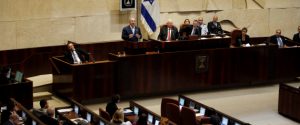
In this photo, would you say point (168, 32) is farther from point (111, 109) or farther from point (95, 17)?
point (111, 109)

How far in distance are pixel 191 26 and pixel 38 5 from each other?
4.41m

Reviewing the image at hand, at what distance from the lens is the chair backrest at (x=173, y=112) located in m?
10.8

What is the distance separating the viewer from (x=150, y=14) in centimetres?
1747

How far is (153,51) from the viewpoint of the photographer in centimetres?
1470

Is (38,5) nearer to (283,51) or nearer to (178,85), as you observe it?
(178,85)

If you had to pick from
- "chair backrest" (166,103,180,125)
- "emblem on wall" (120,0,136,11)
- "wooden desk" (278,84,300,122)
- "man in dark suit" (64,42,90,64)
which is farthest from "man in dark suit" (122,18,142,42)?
"chair backrest" (166,103,180,125)

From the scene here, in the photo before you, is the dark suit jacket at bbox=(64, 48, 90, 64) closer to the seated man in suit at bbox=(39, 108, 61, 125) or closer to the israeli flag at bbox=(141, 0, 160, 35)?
the israeli flag at bbox=(141, 0, 160, 35)

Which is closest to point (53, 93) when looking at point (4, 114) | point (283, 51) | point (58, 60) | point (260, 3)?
point (58, 60)

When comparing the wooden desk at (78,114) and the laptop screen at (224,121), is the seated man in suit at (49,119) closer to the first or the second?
the wooden desk at (78,114)

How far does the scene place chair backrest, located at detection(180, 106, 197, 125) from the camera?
33.4ft

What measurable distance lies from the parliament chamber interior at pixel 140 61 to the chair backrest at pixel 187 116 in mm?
577

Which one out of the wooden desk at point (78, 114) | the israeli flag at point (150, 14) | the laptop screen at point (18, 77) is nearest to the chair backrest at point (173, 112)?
the wooden desk at point (78, 114)

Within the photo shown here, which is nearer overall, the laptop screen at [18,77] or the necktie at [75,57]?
the laptop screen at [18,77]

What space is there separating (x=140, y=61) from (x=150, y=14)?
3445 mm
